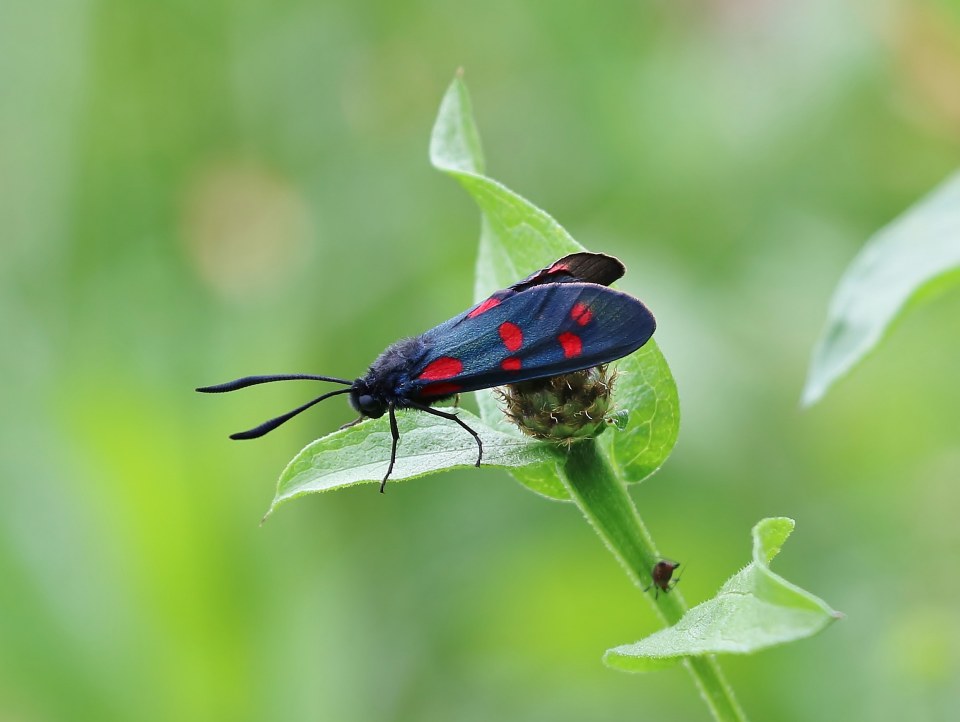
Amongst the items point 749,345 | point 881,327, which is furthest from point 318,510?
point 881,327

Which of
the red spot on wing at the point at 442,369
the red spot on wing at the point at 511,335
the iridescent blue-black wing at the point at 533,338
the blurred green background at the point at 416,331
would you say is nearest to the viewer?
the iridescent blue-black wing at the point at 533,338

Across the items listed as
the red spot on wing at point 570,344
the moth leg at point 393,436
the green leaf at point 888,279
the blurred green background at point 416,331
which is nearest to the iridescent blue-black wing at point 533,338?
the red spot on wing at point 570,344

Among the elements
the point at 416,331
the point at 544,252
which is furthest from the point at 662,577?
the point at 416,331

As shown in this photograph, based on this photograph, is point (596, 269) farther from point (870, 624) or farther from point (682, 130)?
point (682, 130)

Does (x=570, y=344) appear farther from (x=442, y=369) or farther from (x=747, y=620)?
(x=747, y=620)

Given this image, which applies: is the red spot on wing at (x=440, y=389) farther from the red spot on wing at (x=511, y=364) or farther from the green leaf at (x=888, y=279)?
the green leaf at (x=888, y=279)
